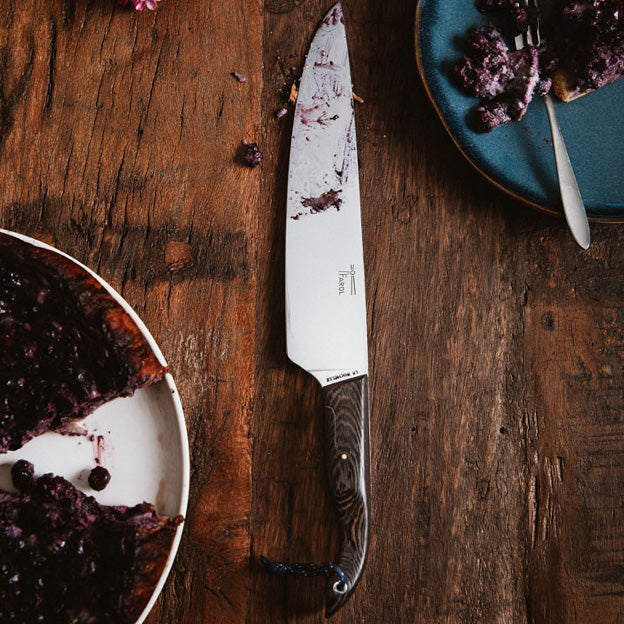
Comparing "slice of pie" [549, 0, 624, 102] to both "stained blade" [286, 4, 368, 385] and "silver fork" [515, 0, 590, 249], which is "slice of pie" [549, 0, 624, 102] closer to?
"silver fork" [515, 0, 590, 249]

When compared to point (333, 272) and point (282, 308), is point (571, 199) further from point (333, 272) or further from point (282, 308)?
point (282, 308)

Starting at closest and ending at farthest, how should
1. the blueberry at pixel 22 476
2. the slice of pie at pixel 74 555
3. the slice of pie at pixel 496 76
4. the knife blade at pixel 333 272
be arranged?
the slice of pie at pixel 74 555 < the blueberry at pixel 22 476 < the knife blade at pixel 333 272 < the slice of pie at pixel 496 76

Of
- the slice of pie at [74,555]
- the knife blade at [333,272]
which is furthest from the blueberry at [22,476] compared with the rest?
the knife blade at [333,272]

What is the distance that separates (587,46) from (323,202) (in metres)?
1.29

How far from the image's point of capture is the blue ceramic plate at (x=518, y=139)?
2295 millimetres

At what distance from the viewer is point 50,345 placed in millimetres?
1968

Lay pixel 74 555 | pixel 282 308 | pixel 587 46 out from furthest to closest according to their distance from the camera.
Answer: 1. pixel 282 308
2. pixel 587 46
3. pixel 74 555

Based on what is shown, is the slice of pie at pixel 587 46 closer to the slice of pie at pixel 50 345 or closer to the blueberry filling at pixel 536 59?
the blueberry filling at pixel 536 59

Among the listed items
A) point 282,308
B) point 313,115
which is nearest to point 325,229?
point 282,308

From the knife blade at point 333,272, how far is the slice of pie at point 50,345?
701 millimetres

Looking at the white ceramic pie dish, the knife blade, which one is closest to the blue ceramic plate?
the knife blade

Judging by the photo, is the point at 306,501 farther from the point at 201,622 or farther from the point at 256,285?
the point at 256,285

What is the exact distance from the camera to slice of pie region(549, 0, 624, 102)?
226 centimetres

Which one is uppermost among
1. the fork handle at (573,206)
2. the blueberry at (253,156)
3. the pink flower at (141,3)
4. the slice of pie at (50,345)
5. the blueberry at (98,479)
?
the pink flower at (141,3)
